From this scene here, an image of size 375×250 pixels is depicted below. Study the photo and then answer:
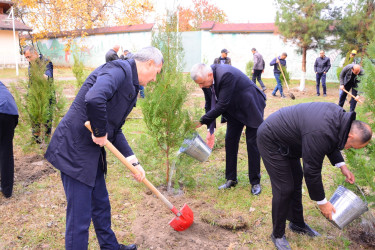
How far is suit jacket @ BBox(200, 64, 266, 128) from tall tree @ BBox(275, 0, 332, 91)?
1221 centimetres

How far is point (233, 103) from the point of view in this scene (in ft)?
13.6

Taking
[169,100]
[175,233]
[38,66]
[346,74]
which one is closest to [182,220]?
[175,233]

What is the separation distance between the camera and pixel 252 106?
409 cm

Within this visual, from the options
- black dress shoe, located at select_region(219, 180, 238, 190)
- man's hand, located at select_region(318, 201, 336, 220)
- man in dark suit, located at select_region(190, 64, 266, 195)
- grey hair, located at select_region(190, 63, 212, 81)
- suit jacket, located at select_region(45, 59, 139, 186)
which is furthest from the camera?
black dress shoe, located at select_region(219, 180, 238, 190)

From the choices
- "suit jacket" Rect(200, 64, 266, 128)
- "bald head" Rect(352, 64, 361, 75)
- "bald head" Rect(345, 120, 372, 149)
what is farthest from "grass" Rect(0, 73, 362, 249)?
"bald head" Rect(352, 64, 361, 75)

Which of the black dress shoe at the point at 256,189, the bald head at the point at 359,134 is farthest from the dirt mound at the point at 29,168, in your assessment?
the bald head at the point at 359,134

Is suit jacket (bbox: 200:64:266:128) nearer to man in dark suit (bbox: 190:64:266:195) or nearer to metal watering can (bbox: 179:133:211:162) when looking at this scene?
man in dark suit (bbox: 190:64:266:195)

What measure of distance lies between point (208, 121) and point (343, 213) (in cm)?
196

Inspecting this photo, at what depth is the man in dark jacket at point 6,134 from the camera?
370 cm

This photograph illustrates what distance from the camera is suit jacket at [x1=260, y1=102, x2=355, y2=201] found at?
236 centimetres

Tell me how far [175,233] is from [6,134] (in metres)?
2.38

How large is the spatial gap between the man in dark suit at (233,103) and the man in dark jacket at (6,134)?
7.25 feet

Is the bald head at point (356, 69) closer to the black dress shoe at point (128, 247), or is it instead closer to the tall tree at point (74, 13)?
the black dress shoe at point (128, 247)

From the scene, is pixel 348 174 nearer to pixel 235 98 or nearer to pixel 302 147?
pixel 302 147
